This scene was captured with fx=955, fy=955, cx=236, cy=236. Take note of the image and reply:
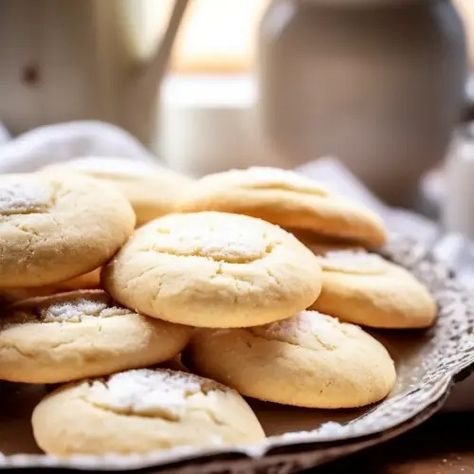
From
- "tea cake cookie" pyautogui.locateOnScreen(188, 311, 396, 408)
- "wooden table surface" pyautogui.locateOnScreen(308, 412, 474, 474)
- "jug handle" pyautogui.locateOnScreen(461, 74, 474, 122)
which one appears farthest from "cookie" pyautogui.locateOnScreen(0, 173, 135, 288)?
"jug handle" pyautogui.locateOnScreen(461, 74, 474, 122)

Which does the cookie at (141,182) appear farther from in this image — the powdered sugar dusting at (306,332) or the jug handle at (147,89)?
the jug handle at (147,89)

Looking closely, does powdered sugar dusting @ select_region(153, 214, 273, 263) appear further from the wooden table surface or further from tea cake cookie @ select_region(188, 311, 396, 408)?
the wooden table surface

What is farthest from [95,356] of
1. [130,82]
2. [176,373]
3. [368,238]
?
[130,82]

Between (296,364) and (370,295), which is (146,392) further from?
(370,295)

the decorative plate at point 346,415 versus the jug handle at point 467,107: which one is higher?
the jug handle at point 467,107

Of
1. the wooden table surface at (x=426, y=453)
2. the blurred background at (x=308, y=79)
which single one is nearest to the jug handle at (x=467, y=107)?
the blurred background at (x=308, y=79)

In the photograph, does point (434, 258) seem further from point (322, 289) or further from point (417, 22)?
point (417, 22)
